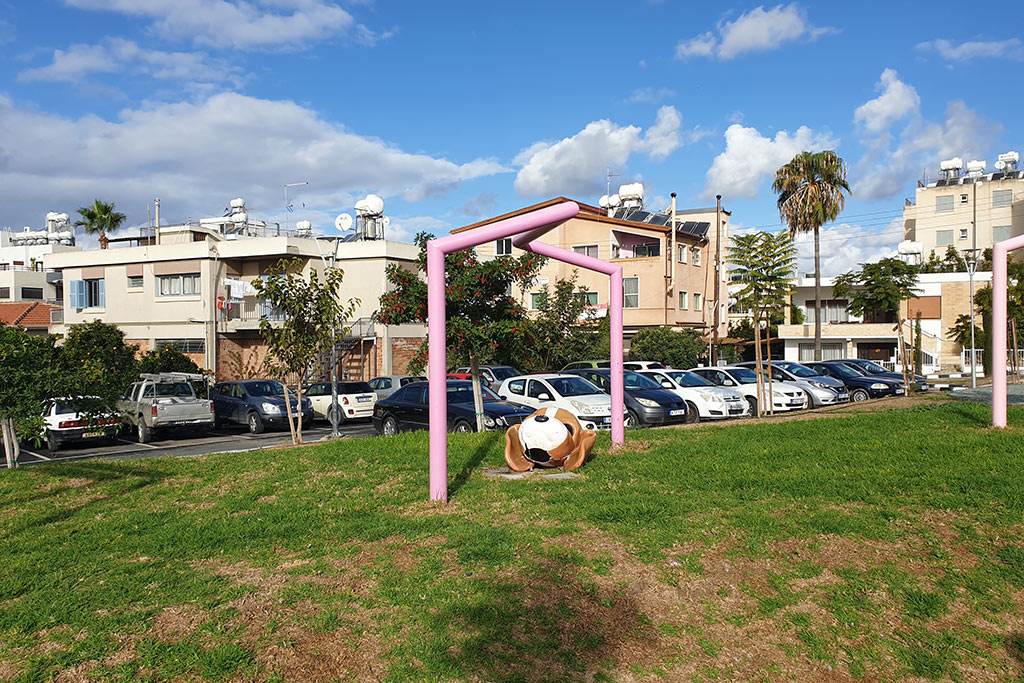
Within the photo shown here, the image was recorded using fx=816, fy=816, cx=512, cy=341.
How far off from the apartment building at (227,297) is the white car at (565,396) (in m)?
16.3

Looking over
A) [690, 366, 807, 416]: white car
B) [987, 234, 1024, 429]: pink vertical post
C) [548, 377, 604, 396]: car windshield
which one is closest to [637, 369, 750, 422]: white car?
[690, 366, 807, 416]: white car

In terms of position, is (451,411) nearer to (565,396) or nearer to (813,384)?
(565,396)

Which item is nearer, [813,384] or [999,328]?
[999,328]

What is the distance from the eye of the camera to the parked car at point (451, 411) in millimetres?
16609

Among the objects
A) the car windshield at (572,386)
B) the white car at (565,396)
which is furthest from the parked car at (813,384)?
the white car at (565,396)

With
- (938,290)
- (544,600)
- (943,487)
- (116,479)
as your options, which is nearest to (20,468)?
(116,479)

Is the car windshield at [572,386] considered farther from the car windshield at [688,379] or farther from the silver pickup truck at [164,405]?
the silver pickup truck at [164,405]

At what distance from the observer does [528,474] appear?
33.7ft

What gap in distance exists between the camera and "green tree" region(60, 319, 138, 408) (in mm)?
11961

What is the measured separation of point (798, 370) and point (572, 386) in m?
11.2

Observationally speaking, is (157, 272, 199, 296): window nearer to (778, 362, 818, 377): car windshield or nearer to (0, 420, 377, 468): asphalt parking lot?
(0, 420, 377, 468): asphalt parking lot

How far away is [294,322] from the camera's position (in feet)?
50.8

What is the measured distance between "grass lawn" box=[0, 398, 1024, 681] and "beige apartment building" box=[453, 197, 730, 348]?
32396mm

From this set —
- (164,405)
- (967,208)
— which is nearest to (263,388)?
(164,405)
